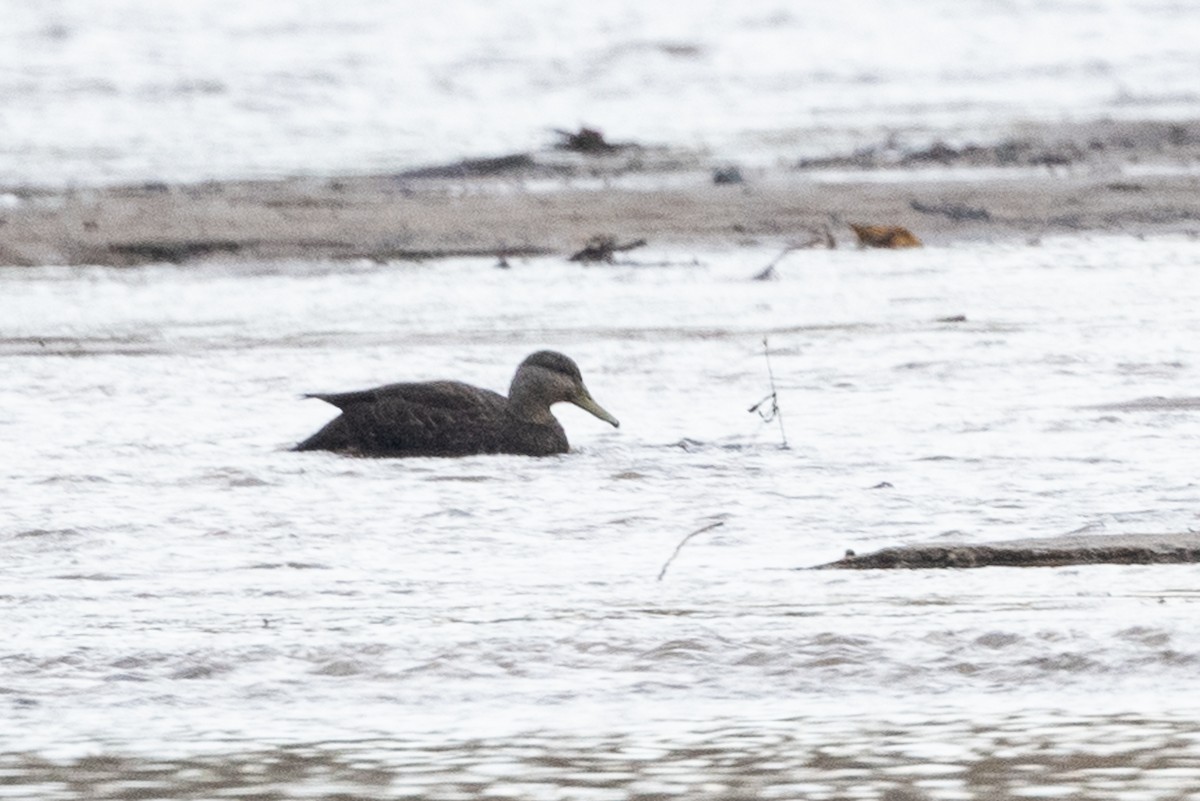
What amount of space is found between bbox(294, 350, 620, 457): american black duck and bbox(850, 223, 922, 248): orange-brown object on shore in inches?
278

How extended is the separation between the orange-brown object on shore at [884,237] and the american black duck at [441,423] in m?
7.07

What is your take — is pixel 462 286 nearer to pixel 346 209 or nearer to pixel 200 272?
pixel 200 272

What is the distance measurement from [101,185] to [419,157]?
3434 millimetres

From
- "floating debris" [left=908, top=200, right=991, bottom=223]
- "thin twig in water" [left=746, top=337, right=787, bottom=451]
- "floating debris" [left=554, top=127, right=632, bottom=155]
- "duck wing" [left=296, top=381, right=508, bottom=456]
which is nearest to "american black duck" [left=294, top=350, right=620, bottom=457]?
"duck wing" [left=296, top=381, right=508, bottom=456]

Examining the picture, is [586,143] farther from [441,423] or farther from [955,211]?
[441,423]

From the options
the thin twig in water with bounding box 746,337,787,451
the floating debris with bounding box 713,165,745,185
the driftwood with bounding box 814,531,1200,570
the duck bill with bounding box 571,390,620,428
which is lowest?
the driftwood with bounding box 814,531,1200,570

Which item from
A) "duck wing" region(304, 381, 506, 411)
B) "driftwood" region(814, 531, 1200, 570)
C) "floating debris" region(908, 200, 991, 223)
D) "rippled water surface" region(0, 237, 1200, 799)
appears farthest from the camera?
"floating debris" region(908, 200, 991, 223)

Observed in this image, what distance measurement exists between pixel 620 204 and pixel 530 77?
10.9 meters

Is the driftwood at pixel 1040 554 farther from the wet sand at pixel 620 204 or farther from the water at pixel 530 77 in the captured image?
the water at pixel 530 77

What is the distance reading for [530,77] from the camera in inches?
1131

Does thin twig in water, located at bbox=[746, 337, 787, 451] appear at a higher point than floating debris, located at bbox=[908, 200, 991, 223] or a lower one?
lower

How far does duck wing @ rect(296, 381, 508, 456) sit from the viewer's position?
7945 mm

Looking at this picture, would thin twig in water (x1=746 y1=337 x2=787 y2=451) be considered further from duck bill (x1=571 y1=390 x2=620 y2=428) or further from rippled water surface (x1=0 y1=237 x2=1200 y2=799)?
duck bill (x1=571 y1=390 x2=620 y2=428)

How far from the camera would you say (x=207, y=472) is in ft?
25.0
